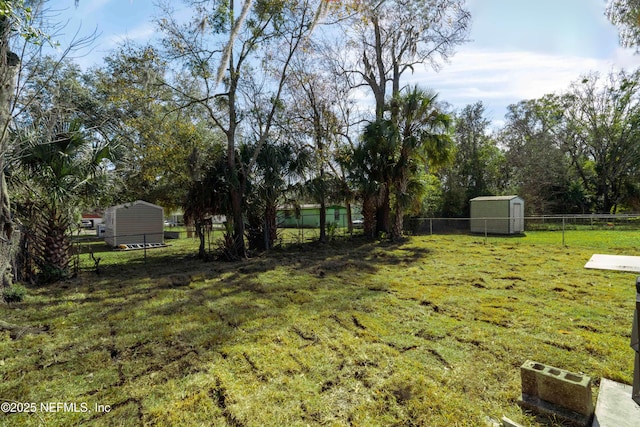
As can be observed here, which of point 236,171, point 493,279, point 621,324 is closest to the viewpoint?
point 621,324

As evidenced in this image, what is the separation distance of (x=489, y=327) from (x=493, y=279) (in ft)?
9.22

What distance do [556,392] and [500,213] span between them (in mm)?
14668

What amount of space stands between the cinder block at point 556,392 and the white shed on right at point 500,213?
516 inches

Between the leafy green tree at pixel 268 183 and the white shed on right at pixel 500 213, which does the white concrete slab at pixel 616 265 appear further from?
the white shed on right at pixel 500 213

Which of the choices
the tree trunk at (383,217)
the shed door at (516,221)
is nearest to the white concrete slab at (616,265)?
the tree trunk at (383,217)

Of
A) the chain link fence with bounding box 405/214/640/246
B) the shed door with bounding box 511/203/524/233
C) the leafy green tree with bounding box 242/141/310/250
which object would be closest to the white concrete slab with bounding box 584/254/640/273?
the leafy green tree with bounding box 242/141/310/250

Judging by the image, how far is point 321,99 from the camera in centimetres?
1216

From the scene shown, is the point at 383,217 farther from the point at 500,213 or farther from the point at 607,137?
the point at 607,137

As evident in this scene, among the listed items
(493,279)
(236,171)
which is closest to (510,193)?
(493,279)

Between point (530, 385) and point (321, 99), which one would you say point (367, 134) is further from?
point (530, 385)

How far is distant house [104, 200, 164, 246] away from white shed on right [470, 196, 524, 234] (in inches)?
592

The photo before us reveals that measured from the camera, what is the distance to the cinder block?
2.03 metres

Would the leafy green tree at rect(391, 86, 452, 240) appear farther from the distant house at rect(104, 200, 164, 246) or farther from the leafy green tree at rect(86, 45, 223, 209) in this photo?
the distant house at rect(104, 200, 164, 246)

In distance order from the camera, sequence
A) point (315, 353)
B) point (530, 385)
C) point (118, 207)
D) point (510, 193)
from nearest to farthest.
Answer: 1. point (530, 385)
2. point (315, 353)
3. point (118, 207)
4. point (510, 193)
